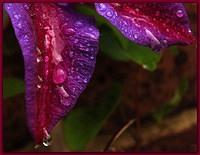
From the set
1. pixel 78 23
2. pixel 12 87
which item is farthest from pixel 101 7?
pixel 12 87

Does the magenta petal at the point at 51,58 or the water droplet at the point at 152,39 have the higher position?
the water droplet at the point at 152,39

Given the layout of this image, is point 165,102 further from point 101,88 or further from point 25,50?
point 25,50

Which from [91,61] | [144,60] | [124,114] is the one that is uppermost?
[91,61]

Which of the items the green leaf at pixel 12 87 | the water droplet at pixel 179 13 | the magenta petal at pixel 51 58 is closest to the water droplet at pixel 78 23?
the magenta petal at pixel 51 58

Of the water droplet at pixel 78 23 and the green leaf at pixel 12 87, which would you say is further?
the green leaf at pixel 12 87

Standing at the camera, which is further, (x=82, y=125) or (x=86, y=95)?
(x=86, y=95)

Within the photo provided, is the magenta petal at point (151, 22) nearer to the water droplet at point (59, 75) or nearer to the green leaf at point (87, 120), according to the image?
the water droplet at point (59, 75)

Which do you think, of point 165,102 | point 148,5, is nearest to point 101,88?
point 165,102

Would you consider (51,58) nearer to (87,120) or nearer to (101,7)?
(101,7)
